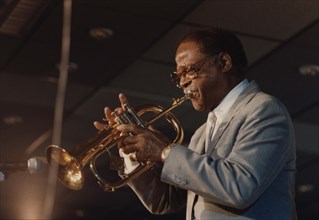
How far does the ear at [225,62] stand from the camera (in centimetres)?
288

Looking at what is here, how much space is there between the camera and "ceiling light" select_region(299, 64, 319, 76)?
5.92 m

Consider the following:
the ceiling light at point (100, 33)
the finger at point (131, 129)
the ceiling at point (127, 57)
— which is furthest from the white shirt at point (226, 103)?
the ceiling light at point (100, 33)

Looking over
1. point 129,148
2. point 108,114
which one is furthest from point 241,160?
point 108,114

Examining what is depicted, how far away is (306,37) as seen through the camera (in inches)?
215

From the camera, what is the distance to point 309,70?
598 cm

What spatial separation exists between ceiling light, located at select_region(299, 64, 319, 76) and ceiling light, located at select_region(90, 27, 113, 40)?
1.39 meters

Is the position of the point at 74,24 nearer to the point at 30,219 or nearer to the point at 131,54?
the point at 131,54

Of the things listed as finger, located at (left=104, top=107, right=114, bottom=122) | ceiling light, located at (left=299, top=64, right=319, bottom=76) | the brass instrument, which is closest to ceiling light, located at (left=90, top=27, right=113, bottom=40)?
ceiling light, located at (left=299, top=64, right=319, bottom=76)

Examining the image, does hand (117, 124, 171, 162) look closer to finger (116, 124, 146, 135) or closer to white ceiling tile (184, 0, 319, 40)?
finger (116, 124, 146, 135)

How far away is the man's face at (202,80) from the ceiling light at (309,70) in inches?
124

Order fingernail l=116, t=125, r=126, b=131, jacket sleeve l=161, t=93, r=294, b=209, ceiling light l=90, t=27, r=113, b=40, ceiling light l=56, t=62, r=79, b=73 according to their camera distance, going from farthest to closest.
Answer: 1. ceiling light l=56, t=62, r=79, b=73
2. ceiling light l=90, t=27, r=113, b=40
3. fingernail l=116, t=125, r=126, b=131
4. jacket sleeve l=161, t=93, r=294, b=209

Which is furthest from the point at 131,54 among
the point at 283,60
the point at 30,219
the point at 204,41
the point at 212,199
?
the point at 30,219

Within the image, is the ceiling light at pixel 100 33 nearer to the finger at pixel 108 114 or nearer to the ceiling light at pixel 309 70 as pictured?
the ceiling light at pixel 309 70

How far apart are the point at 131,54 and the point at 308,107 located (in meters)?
1.67
